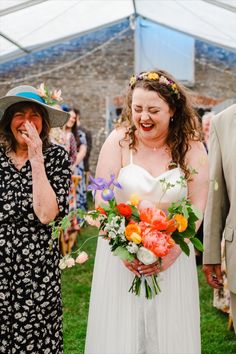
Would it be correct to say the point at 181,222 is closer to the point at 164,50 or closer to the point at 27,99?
the point at 27,99

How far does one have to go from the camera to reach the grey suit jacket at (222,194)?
3213mm

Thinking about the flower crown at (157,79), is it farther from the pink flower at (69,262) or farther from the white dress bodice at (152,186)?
the pink flower at (69,262)

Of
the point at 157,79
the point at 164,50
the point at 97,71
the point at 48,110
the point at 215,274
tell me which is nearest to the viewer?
the point at 157,79

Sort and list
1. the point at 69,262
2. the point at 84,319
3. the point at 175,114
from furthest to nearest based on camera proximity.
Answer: the point at 84,319
the point at 175,114
the point at 69,262

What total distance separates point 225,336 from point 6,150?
3067mm

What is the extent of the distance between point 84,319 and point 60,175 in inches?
110

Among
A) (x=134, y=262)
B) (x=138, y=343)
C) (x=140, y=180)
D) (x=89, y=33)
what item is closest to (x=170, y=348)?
(x=138, y=343)

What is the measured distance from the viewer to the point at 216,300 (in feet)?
19.3

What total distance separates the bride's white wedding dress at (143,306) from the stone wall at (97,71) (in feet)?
46.1

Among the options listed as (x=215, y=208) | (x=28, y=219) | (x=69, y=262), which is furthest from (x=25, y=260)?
(x=215, y=208)

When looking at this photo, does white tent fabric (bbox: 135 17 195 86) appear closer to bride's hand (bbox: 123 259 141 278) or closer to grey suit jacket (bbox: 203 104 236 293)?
grey suit jacket (bbox: 203 104 236 293)

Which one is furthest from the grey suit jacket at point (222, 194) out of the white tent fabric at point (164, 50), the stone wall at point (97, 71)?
the stone wall at point (97, 71)

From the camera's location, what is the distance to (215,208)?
332 centimetres

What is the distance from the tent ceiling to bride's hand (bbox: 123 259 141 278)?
6521 millimetres
